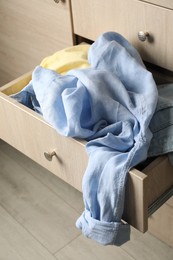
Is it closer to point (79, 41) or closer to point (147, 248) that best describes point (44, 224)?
point (147, 248)

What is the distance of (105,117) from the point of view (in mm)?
881

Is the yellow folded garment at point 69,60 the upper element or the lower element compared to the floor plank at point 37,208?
upper

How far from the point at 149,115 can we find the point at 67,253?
2.13ft

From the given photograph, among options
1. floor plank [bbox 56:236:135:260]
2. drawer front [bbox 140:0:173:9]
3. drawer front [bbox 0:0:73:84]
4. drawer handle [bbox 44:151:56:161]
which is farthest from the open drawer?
floor plank [bbox 56:236:135:260]

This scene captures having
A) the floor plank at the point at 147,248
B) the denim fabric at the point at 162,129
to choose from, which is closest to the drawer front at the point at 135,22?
the denim fabric at the point at 162,129

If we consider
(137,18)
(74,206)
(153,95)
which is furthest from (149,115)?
(74,206)

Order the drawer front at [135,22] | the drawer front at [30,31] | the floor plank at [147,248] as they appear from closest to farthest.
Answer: the drawer front at [135,22] < the drawer front at [30,31] < the floor plank at [147,248]

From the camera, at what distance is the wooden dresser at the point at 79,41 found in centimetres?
82

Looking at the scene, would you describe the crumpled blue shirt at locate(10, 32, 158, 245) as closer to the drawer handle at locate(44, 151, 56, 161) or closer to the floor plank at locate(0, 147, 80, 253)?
the drawer handle at locate(44, 151, 56, 161)

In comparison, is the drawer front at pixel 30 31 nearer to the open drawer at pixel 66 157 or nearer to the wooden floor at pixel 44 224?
the open drawer at pixel 66 157

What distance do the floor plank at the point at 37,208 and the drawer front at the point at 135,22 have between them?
61 centimetres

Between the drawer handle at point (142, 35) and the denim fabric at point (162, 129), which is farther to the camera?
the drawer handle at point (142, 35)

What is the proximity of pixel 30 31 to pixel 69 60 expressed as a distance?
33cm

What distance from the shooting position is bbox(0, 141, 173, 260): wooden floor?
4.29 ft
